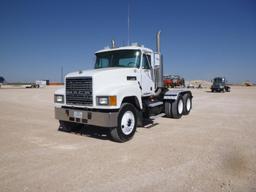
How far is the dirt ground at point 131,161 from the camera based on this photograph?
3.52 meters

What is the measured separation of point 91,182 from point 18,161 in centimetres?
198

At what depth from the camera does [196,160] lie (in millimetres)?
4590

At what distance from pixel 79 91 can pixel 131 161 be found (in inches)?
106

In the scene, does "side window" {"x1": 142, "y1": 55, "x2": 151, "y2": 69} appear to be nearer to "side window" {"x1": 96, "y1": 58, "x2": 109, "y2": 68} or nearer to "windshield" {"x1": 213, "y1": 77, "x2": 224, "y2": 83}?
"side window" {"x1": 96, "y1": 58, "x2": 109, "y2": 68}

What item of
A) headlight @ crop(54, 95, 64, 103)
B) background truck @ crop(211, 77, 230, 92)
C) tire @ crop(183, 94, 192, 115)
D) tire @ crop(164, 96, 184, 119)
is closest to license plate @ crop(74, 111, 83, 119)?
headlight @ crop(54, 95, 64, 103)

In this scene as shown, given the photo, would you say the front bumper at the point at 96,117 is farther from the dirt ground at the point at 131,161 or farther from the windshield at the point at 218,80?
the windshield at the point at 218,80

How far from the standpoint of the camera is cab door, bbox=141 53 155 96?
292 inches

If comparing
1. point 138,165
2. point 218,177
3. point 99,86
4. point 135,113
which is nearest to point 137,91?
point 135,113

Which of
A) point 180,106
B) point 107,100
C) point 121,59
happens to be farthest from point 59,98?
point 180,106

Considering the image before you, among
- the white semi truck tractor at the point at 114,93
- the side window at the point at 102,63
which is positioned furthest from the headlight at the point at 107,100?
the side window at the point at 102,63

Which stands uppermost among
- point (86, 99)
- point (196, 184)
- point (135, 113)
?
point (86, 99)

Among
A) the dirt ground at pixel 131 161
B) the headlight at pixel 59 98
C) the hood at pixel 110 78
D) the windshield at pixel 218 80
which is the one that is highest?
the windshield at pixel 218 80

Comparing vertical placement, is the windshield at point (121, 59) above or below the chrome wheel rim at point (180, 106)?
above

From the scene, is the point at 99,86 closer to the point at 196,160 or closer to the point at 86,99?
the point at 86,99
